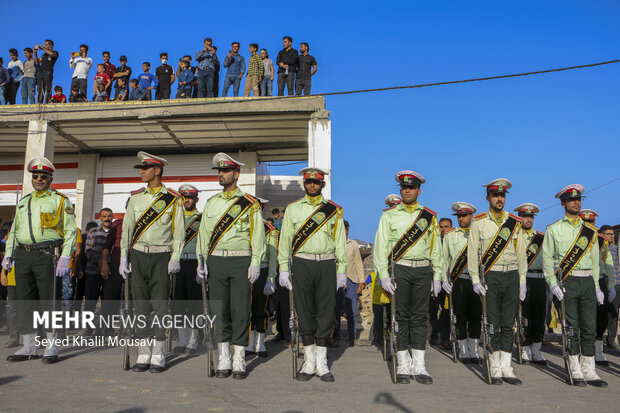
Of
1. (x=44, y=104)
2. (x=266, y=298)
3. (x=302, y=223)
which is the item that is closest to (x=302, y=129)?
(x=44, y=104)

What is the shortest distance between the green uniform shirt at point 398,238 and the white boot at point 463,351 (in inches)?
68.1

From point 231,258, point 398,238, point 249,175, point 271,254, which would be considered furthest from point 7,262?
point 249,175

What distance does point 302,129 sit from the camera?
16.0 metres

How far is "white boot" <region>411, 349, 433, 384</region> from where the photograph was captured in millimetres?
5755

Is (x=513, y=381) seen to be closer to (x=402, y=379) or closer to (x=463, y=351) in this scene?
(x=402, y=379)

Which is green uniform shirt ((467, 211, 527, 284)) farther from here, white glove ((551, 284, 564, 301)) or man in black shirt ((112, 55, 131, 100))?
man in black shirt ((112, 55, 131, 100))

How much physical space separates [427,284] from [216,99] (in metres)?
10.1

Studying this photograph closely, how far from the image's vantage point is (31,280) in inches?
257

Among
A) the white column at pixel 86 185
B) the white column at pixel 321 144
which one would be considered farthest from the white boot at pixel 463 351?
the white column at pixel 86 185

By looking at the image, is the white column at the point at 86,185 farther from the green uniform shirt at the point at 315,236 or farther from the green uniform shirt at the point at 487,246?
the green uniform shirt at the point at 487,246

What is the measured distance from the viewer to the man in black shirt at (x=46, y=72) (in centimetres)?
1548

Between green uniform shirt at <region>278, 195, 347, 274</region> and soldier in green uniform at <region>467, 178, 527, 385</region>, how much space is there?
161 centimetres

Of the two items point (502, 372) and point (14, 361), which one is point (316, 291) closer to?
point (502, 372)

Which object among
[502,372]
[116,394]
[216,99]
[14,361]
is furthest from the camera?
[216,99]
